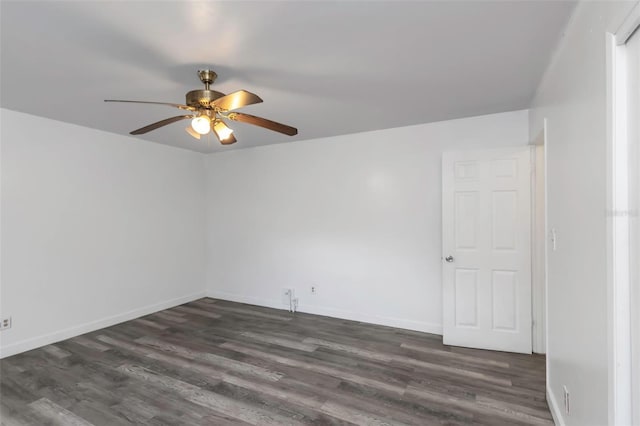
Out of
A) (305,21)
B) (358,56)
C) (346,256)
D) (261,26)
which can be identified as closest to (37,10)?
(261,26)

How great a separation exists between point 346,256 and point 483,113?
227 cm

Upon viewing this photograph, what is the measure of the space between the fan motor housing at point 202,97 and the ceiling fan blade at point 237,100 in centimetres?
7

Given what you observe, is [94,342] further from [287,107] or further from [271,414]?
[287,107]

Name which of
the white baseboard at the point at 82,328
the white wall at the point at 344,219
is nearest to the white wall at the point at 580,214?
the white wall at the point at 344,219

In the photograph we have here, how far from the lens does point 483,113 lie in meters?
3.30

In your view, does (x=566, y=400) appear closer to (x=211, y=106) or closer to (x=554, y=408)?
(x=554, y=408)

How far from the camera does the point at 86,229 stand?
373 cm

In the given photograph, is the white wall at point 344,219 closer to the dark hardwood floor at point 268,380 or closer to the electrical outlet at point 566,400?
the dark hardwood floor at point 268,380

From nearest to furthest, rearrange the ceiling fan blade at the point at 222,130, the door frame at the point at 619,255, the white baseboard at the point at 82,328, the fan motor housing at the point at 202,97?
the door frame at the point at 619,255
the fan motor housing at the point at 202,97
the ceiling fan blade at the point at 222,130
the white baseboard at the point at 82,328

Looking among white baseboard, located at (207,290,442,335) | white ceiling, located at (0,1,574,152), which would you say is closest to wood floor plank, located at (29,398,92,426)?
white ceiling, located at (0,1,574,152)

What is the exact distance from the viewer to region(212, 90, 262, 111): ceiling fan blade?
6.16 feet

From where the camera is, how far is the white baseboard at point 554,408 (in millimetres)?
1943

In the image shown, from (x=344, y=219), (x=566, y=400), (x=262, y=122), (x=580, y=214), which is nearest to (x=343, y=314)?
(x=344, y=219)

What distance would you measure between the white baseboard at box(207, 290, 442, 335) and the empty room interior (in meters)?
0.03
